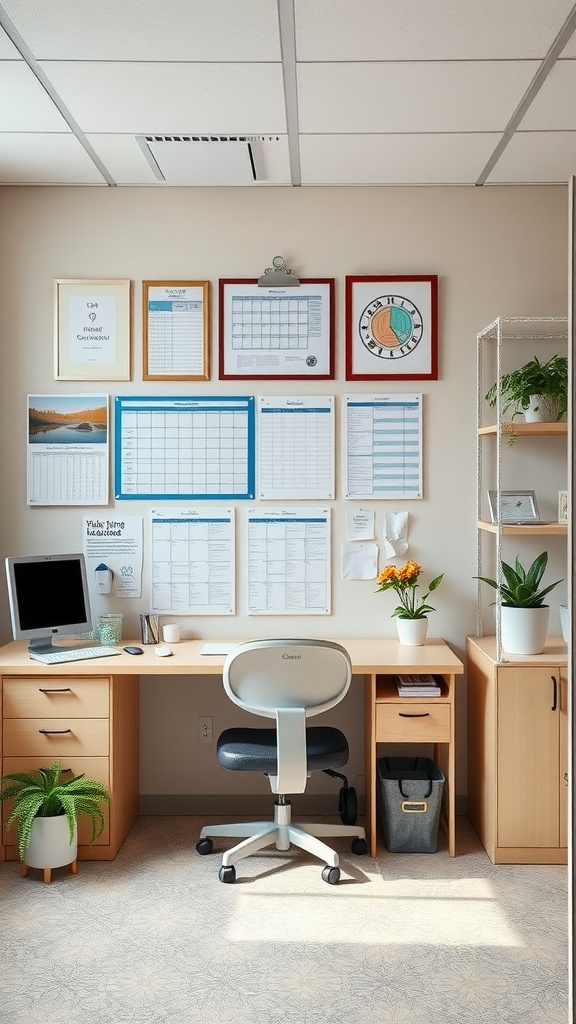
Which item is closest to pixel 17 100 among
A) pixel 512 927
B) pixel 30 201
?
pixel 30 201

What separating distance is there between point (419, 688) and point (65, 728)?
4.31 ft

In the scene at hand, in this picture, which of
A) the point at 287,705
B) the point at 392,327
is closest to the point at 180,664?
the point at 287,705

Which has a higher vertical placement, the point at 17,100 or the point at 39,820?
the point at 17,100

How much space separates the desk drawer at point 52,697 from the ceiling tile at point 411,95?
A: 6.97 ft

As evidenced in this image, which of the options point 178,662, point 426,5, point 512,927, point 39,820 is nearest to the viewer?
point 426,5

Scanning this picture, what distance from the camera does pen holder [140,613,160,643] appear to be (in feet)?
11.5

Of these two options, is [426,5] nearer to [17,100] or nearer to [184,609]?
[17,100]

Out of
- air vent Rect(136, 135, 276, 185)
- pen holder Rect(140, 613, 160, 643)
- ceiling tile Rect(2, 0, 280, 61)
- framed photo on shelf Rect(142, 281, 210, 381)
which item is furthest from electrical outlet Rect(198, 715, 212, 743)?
ceiling tile Rect(2, 0, 280, 61)

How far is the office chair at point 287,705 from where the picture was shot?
2.84 metres

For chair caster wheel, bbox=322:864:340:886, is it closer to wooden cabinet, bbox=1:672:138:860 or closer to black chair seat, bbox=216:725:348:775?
black chair seat, bbox=216:725:348:775

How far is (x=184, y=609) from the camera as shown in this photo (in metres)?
3.65

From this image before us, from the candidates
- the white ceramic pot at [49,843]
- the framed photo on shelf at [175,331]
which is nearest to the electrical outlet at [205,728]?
the white ceramic pot at [49,843]

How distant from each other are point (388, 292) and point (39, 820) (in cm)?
244

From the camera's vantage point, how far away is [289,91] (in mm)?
2693
